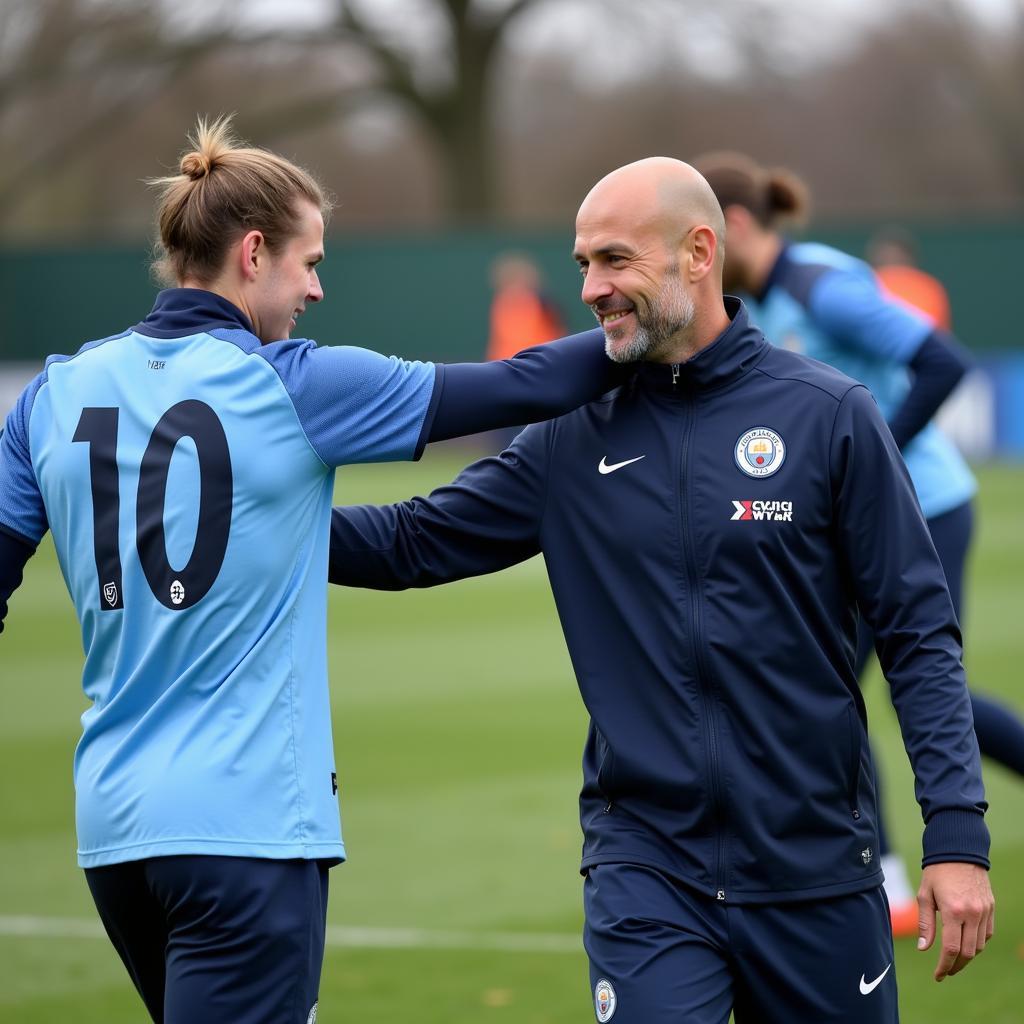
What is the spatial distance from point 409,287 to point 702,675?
91.6ft

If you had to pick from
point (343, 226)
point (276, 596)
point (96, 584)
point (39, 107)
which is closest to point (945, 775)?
point (276, 596)

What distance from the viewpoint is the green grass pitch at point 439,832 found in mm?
5738

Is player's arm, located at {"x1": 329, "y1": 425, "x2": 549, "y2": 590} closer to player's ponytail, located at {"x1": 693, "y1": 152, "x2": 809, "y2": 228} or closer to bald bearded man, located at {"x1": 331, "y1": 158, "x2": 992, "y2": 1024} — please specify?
bald bearded man, located at {"x1": 331, "y1": 158, "x2": 992, "y2": 1024}

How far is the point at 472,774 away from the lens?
8898 millimetres

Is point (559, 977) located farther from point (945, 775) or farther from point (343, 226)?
point (343, 226)

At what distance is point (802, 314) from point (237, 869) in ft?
12.2

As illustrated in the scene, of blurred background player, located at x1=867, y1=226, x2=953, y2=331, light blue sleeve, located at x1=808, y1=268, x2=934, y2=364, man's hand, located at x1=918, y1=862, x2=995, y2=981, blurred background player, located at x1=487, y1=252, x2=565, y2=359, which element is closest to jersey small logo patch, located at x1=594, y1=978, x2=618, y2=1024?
man's hand, located at x1=918, y1=862, x2=995, y2=981

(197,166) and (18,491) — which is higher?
(197,166)

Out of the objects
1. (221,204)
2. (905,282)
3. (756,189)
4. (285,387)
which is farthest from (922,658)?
(905,282)

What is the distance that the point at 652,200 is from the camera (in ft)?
12.2

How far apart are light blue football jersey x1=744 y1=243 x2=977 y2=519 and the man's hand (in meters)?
2.91

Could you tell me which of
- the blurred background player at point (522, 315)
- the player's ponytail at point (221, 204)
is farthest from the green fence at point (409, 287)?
the player's ponytail at point (221, 204)

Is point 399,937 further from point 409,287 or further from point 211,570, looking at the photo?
point 409,287

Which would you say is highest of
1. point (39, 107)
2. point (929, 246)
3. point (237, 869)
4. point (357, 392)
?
point (39, 107)
